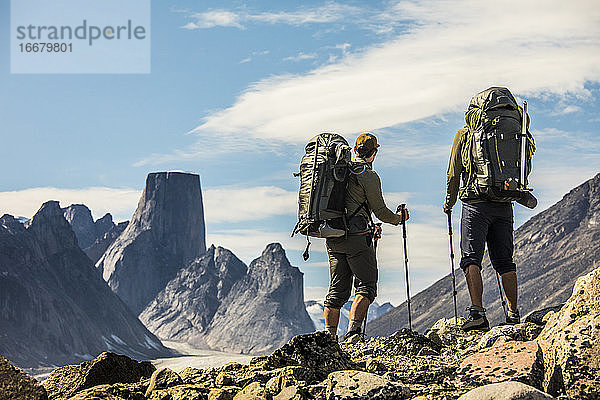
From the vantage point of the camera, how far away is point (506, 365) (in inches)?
269

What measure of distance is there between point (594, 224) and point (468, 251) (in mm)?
192912

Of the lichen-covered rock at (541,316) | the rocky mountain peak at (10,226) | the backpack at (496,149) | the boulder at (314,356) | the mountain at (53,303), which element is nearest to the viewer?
the boulder at (314,356)

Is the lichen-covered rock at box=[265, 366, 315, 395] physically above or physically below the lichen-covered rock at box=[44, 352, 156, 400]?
above

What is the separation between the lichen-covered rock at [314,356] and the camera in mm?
7233

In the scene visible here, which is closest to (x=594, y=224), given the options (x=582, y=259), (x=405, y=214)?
(x=582, y=259)

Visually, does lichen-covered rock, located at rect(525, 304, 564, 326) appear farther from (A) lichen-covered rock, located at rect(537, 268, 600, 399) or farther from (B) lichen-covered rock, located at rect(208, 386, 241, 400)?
(B) lichen-covered rock, located at rect(208, 386, 241, 400)

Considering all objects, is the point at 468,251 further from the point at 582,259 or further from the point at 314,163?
the point at 582,259

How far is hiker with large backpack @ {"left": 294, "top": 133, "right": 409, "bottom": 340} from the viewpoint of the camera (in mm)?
9414

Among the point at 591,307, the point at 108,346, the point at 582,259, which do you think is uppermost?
the point at 591,307

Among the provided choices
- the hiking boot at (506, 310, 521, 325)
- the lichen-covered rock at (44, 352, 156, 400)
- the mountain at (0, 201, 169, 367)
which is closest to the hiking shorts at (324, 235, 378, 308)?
the hiking boot at (506, 310, 521, 325)

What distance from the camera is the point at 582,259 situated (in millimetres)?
170875

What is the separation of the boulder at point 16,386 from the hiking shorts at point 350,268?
392 cm

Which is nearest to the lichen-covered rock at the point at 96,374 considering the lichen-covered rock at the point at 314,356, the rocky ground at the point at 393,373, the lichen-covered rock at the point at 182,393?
the rocky ground at the point at 393,373

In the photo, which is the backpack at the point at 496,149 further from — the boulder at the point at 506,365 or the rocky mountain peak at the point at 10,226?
the rocky mountain peak at the point at 10,226
